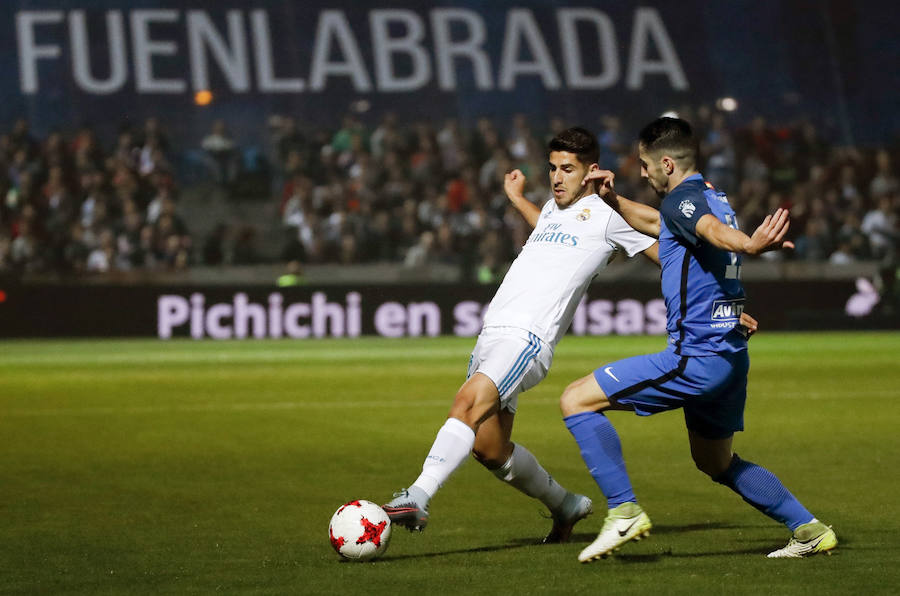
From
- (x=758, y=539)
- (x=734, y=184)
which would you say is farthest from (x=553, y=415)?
(x=734, y=184)

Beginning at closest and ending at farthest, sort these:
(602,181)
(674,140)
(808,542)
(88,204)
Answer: (674,140)
(808,542)
(602,181)
(88,204)

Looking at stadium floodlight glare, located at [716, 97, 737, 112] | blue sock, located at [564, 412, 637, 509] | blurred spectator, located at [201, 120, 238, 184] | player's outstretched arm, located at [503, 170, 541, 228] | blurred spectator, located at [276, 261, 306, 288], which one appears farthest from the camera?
stadium floodlight glare, located at [716, 97, 737, 112]

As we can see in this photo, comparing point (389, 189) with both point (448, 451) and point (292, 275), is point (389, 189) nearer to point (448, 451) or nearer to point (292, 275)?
point (292, 275)

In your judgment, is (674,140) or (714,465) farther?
(714,465)

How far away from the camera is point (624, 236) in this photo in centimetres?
609

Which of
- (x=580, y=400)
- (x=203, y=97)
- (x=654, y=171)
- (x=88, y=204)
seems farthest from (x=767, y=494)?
(x=203, y=97)

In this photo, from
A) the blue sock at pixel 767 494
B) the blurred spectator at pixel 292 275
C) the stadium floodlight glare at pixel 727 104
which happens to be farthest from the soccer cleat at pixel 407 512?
the stadium floodlight glare at pixel 727 104

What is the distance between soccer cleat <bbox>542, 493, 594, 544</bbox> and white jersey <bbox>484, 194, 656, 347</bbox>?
75 centimetres

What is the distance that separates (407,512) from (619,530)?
Result: 0.84 m

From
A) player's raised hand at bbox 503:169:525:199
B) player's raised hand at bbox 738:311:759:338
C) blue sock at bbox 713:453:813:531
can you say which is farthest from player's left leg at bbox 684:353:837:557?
player's raised hand at bbox 503:169:525:199

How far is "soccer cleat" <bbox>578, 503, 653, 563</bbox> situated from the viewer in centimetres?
539

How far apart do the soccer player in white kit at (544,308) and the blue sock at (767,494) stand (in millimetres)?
770

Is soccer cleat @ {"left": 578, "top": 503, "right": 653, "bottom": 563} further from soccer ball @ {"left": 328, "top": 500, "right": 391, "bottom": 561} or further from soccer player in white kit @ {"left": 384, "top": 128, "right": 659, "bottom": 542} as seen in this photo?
soccer ball @ {"left": 328, "top": 500, "right": 391, "bottom": 561}

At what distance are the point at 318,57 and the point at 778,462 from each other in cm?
2027
